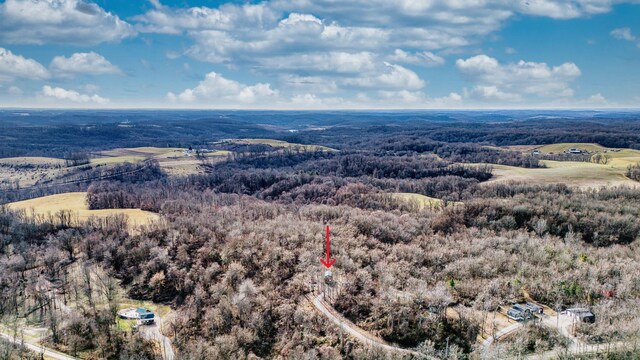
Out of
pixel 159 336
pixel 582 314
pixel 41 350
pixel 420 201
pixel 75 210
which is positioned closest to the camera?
pixel 582 314

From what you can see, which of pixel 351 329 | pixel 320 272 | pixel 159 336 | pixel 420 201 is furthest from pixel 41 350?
pixel 420 201

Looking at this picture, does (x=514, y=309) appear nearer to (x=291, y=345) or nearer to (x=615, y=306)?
(x=615, y=306)

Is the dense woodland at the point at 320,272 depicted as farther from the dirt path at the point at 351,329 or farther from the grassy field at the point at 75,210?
the grassy field at the point at 75,210

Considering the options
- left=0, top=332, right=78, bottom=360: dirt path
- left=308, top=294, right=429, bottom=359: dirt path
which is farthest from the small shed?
left=0, top=332, right=78, bottom=360: dirt path

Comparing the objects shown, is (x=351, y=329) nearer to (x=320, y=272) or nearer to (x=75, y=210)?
(x=320, y=272)

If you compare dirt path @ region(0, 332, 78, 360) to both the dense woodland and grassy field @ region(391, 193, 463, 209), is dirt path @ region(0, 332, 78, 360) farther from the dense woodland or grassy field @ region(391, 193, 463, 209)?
grassy field @ region(391, 193, 463, 209)
